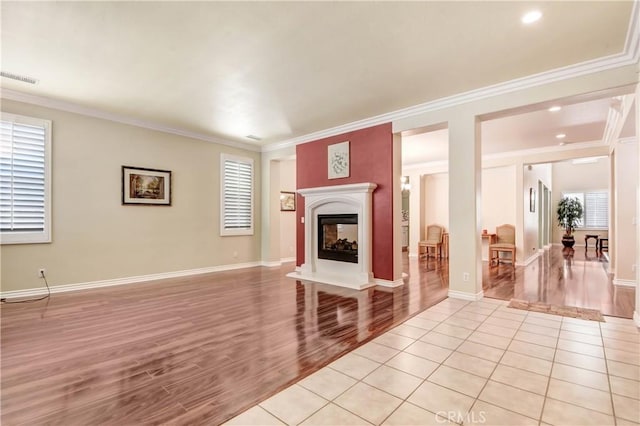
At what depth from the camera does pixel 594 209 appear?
11.5 meters

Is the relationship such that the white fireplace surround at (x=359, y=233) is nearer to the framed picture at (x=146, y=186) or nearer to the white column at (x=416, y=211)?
the framed picture at (x=146, y=186)

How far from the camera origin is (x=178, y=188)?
20.0 feet

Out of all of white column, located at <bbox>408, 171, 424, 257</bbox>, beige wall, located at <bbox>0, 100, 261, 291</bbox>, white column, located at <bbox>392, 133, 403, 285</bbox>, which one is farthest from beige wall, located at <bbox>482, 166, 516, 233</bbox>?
beige wall, located at <bbox>0, 100, 261, 291</bbox>

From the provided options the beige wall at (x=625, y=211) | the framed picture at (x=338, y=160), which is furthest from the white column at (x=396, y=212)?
the beige wall at (x=625, y=211)

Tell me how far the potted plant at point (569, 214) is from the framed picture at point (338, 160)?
391 inches

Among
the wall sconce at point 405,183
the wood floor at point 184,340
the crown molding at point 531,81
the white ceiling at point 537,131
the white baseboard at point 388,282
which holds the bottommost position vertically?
the wood floor at point 184,340

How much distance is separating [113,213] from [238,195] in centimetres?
254

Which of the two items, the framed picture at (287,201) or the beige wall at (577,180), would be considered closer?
the framed picture at (287,201)

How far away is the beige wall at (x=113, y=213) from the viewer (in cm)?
466

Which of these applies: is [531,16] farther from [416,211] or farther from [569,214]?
[569,214]

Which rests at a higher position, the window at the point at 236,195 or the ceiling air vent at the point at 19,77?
the ceiling air vent at the point at 19,77

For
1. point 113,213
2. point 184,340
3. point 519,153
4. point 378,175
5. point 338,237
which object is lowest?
point 184,340

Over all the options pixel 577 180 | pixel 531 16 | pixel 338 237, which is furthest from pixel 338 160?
pixel 577 180

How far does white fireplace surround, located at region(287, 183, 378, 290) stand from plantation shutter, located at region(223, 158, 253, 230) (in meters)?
1.71
